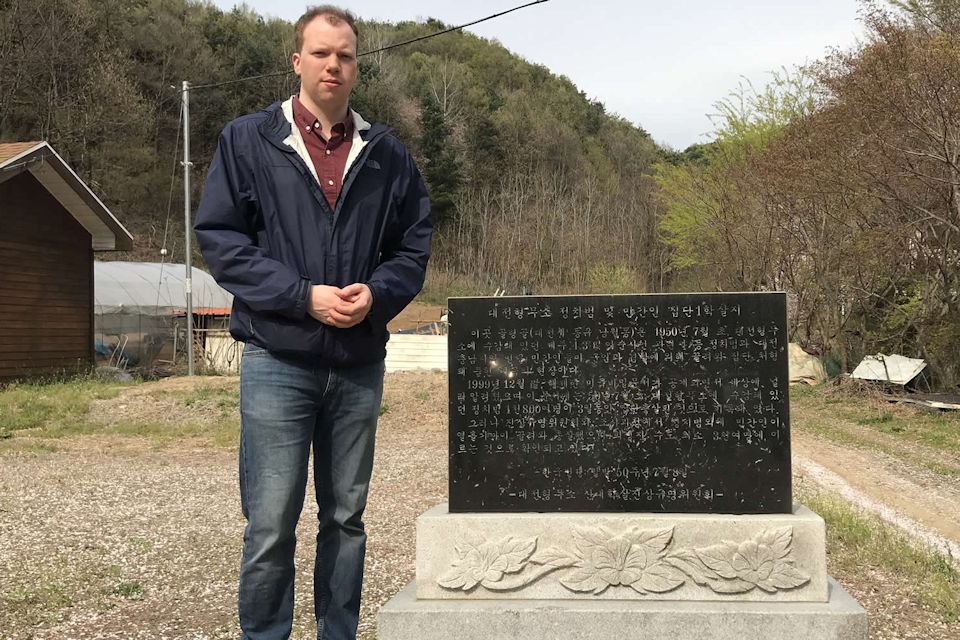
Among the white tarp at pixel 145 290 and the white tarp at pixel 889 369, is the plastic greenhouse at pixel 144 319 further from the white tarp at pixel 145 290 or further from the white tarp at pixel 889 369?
the white tarp at pixel 889 369

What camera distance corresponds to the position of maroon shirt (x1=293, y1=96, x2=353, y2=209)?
302 cm

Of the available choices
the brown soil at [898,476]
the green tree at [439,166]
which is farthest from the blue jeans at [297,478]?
the green tree at [439,166]

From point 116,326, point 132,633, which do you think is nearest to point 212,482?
point 132,633

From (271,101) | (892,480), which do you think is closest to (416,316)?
(271,101)

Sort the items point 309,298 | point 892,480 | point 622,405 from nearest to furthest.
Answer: point 309,298 < point 622,405 < point 892,480

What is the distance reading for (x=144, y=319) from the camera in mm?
25219

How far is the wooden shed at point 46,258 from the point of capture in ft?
58.0

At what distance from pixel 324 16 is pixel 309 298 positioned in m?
1.01

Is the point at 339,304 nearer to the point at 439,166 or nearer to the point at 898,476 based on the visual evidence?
the point at 898,476

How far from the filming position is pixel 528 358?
12.5ft

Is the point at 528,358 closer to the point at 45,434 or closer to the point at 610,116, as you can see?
the point at 45,434

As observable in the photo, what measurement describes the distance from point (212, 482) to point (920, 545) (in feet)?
20.7

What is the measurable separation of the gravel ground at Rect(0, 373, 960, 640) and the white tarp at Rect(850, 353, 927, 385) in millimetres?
9198

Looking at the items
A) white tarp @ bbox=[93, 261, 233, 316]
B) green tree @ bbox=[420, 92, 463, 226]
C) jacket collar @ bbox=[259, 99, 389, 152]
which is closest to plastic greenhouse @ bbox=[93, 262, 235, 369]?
white tarp @ bbox=[93, 261, 233, 316]
